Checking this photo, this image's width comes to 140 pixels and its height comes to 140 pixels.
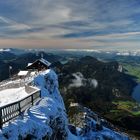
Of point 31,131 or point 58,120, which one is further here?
point 58,120

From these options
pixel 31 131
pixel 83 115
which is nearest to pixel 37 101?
pixel 31 131

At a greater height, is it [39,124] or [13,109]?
[13,109]

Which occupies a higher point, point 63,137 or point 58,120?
point 58,120

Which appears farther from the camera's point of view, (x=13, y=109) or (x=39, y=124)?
(x=39, y=124)

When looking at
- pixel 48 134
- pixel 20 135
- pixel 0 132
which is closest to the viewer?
pixel 0 132

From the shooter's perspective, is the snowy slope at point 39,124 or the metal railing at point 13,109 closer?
the snowy slope at point 39,124

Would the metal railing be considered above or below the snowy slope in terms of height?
above

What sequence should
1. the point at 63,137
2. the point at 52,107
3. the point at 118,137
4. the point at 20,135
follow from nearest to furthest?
1. the point at 20,135
2. the point at 52,107
3. the point at 63,137
4. the point at 118,137

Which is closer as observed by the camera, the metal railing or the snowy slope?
the snowy slope

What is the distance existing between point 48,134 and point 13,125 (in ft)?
18.0

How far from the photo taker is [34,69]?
102m

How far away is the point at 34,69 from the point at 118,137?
35.5 metres

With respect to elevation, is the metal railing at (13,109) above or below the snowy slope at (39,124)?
above

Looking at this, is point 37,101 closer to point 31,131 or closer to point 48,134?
point 48,134
